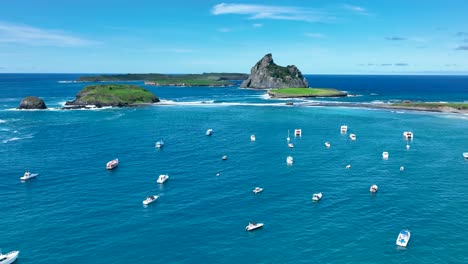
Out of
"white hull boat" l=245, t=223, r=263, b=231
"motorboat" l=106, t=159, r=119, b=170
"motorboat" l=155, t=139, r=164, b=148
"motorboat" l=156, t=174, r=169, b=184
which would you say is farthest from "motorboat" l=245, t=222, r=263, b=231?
"motorboat" l=155, t=139, r=164, b=148

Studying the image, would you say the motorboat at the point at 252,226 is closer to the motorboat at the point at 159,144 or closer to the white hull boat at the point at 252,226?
the white hull boat at the point at 252,226

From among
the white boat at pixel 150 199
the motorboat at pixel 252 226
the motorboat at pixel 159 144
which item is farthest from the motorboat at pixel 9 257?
the motorboat at pixel 159 144

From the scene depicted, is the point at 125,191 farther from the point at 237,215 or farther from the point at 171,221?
the point at 237,215

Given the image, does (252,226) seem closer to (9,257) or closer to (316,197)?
(316,197)

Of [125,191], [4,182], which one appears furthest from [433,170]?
[4,182]

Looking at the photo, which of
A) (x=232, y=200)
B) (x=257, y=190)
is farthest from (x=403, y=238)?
(x=232, y=200)

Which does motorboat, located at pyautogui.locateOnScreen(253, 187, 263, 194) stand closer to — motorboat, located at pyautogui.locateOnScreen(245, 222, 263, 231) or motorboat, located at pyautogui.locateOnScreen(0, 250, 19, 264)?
motorboat, located at pyautogui.locateOnScreen(245, 222, 263, 231)
